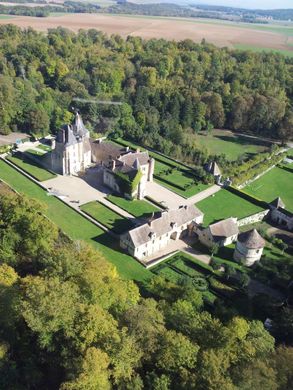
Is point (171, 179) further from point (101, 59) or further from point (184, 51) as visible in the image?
point (184, 51)

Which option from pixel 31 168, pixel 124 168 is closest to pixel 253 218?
pixel 124 168

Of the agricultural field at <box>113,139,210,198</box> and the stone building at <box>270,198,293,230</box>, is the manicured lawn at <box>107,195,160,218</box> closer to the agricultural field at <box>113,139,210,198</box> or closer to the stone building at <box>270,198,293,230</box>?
the agricultural field at <box>113,139,210,198</box>

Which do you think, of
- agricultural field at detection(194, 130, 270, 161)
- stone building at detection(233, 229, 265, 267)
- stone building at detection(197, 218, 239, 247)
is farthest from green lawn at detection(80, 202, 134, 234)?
agricultural field at detection(194, 130, 270, 161)

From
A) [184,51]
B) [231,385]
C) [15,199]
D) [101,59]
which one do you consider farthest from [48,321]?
[184,51]

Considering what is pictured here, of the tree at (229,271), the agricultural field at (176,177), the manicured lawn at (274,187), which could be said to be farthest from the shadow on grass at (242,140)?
the tree at (229,271)

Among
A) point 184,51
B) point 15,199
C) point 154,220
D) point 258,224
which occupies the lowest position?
point 258,224

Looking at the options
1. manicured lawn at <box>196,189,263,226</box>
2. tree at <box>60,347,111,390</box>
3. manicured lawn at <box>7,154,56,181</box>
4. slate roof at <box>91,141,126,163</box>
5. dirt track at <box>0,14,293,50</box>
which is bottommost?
manicured lawn at <box>196,189,263,226</box>

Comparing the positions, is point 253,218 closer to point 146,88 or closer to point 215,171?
point 215,171
